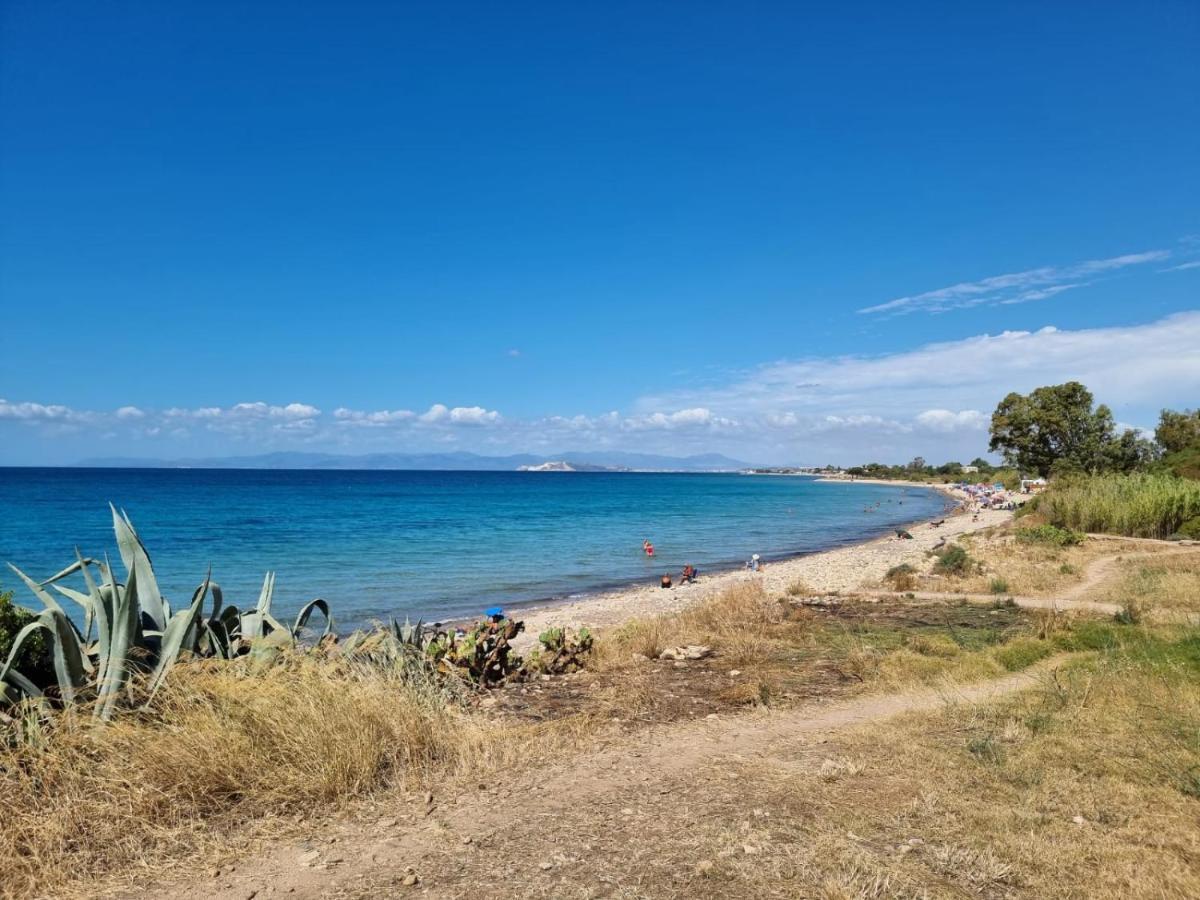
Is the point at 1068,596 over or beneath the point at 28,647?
beneath

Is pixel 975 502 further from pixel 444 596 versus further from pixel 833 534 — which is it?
pixel 444 596

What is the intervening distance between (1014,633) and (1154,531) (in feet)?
70.9

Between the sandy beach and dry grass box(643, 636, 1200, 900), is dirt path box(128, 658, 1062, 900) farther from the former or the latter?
the sandy beach

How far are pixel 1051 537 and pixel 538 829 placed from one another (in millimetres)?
26691

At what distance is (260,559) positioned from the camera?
29.3 meters

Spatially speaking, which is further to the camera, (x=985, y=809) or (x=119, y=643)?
(x=119, y=643)

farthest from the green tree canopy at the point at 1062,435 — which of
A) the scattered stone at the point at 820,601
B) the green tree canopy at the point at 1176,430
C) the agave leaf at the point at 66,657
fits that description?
the agave leaf at the point at 66,657

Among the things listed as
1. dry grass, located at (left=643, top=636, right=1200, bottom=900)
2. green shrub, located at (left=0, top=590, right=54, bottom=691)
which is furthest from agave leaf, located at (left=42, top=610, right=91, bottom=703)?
dry grass, located at (left=643, top=636, right=1200, bottom=900)

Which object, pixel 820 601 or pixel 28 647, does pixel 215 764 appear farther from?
pixel 820 601

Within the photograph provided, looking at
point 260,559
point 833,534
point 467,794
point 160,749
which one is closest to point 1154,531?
point 833,534

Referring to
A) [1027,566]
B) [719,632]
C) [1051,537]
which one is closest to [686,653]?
[719,632]

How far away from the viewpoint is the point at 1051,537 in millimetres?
25641

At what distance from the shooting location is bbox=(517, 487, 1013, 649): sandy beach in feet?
57.1

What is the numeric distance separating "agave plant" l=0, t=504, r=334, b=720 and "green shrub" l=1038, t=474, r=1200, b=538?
3121 centimetres
